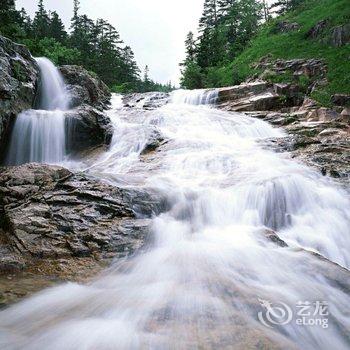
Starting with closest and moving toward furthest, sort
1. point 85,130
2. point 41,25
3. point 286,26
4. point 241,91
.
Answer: point 85,130 < point 241,91 < point 286,26 < point 41,25

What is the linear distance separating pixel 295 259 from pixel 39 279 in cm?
393

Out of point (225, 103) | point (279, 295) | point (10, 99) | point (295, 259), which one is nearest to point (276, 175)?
point (295, 259)

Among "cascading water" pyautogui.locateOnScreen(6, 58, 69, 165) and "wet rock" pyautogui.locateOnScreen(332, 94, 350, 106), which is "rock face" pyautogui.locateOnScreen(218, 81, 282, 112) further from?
"cascading water" pyautogui.locateOnScreen(6, 58, 69, 165)

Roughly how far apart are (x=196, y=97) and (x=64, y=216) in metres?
16.2

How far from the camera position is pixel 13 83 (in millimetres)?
11219

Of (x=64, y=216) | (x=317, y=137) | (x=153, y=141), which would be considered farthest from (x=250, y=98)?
(x=64, y=216)

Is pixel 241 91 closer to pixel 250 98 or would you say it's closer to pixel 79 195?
pixel 250 98

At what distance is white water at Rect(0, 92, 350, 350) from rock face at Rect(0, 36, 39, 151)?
3.74 meters

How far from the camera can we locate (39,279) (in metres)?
4.85

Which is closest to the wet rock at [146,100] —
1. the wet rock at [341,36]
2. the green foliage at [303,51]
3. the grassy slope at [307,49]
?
the green foliage at [303,51]

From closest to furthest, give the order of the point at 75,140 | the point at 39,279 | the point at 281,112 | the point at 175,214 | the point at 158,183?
1. the point at 39,279
2. the point at 175,214
3. the point at 158,183
4. the point at 75,140
5. the point at 281,112

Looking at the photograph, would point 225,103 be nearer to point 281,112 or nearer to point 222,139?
point 281,112

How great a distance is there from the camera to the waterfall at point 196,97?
20219 mm

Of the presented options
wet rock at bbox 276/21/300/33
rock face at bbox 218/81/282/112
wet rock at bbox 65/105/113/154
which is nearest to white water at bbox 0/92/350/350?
wet rock at bbox 65/105/113/154
